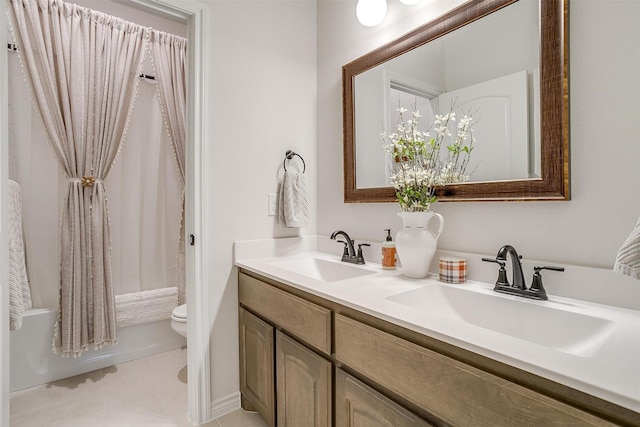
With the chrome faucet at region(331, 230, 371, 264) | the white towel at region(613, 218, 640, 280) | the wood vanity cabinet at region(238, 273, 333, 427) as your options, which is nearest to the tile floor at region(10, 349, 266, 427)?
the wood vanity cabinet at region(238, 273, 333, 427)

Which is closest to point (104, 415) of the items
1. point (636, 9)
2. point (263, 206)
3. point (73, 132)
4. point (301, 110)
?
point (263, 206)

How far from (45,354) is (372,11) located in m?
2.77

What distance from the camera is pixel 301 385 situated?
1.20 meters

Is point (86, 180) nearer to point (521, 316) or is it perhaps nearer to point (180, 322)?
point (180, 322)

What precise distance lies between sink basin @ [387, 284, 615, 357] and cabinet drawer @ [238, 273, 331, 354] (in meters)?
0.27

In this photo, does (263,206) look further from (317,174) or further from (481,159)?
(481,159)

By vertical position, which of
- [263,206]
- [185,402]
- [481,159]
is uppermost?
[481,159]

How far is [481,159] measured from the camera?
1.23 metres

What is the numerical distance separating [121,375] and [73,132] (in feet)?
5.32

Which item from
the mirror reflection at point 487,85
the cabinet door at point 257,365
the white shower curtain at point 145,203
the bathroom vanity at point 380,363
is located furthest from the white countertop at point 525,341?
the white shower curtain at point 145,203

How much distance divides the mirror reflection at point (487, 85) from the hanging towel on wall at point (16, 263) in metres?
1.79

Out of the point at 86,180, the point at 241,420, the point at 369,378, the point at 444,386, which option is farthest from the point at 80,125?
the point at 444,386

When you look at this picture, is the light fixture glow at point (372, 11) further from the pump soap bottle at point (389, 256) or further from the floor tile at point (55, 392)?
the floor tile at point (55, 392)

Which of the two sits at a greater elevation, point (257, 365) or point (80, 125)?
point (80, 125)
